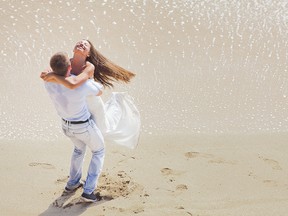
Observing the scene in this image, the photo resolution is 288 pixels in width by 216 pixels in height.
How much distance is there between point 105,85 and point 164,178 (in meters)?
0.90

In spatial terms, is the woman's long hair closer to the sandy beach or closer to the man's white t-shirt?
the man's white t-shirt

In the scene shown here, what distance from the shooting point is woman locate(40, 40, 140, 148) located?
3863mm

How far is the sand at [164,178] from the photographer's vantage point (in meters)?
4.22

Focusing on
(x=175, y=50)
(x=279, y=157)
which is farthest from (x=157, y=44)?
(x=279, y=157)

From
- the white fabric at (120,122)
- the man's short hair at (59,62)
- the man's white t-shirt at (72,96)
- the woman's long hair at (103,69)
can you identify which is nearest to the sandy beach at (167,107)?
the white fabric at (120,122)

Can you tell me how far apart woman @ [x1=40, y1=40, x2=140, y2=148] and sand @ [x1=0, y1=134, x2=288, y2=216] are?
397 mm

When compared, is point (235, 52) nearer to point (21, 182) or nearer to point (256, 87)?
point (256, 87)

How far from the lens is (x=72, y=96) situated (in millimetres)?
3848

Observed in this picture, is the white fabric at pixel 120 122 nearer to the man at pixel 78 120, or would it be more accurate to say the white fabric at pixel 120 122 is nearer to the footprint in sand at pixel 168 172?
the man at pixel 78 120

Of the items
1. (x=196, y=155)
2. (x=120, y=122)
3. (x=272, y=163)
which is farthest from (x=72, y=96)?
(x=272, y=163)

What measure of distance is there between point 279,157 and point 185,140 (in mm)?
839

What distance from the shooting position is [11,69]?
6.12 metres

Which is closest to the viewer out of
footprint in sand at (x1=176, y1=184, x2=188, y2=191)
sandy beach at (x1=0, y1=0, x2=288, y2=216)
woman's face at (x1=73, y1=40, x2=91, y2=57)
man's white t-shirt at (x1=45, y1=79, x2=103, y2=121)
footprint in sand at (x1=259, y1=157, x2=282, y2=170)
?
man's white t-shirt at (x1=45, y1=79, x2=103, y2=121)

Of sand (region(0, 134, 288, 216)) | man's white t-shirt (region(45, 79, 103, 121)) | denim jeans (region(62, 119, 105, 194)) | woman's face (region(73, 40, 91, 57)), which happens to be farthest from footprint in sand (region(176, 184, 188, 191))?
woman's face (region(73, 40, 91, 57))
